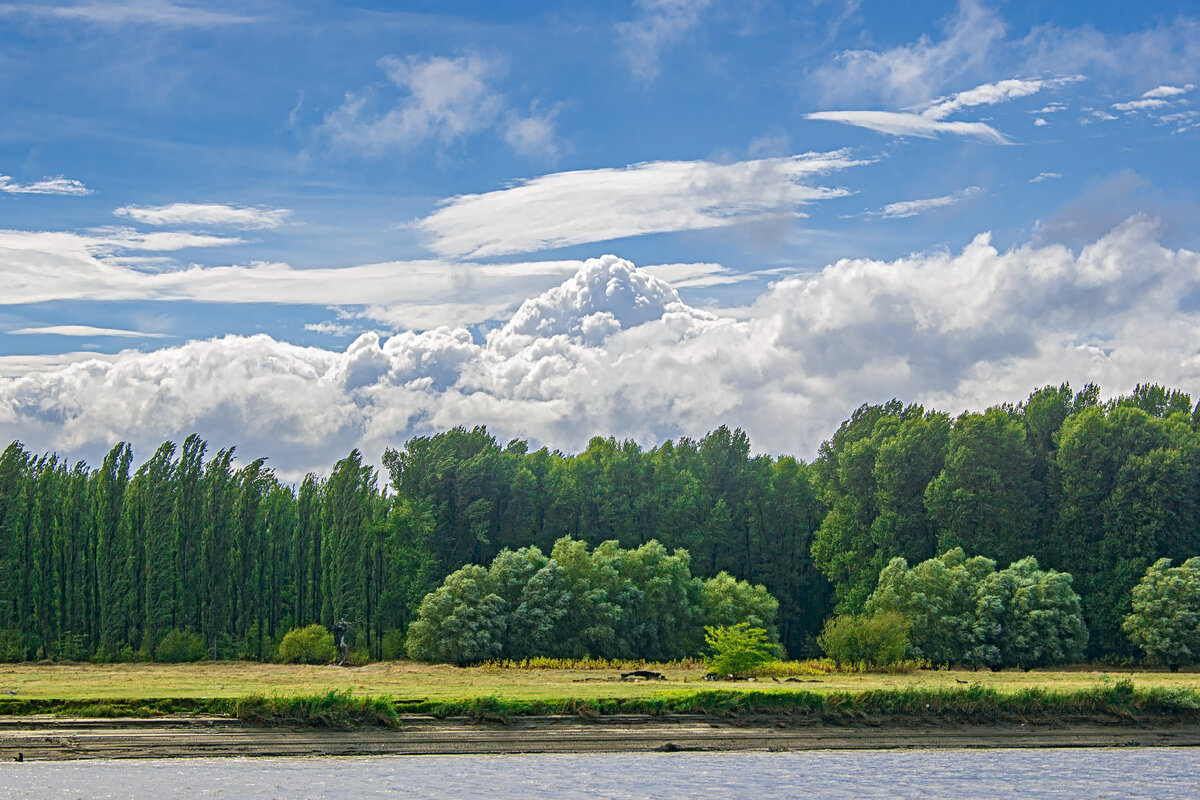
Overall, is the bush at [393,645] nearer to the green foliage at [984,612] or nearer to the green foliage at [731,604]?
the green foliage at [731,604]

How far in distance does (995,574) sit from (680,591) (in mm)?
18769

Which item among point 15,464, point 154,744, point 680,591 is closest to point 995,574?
point 680,591

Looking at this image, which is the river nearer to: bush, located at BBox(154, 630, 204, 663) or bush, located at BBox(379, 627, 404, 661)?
bush, located at BBox(379, 627, 404, 661)

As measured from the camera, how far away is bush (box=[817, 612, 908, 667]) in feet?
189

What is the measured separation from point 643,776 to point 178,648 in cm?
5467

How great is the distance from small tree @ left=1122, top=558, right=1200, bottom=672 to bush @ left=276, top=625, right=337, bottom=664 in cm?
4968

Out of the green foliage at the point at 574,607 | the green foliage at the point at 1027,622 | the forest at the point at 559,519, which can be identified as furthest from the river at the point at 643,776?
the forest at the point at 559,519

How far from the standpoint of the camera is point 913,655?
206ft

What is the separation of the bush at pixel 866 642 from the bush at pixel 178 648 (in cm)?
4540

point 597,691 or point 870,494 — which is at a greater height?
point 870,494

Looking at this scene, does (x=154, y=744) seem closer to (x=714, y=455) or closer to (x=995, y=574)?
(x=995, y=574)

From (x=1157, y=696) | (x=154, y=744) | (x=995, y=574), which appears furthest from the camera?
(x=995, y=574)

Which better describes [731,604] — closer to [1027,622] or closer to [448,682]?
[1027,622]

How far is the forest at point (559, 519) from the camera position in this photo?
7388 cm
